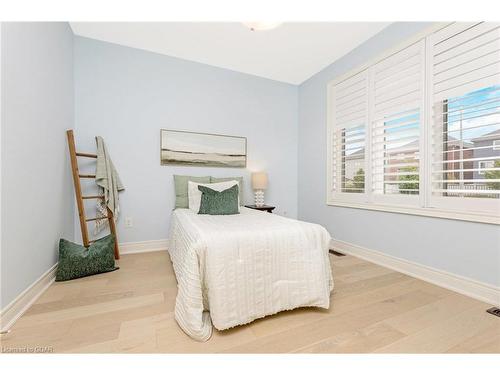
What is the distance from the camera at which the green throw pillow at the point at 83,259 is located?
6.45 ft

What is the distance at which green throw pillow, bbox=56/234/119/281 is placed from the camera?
197cm

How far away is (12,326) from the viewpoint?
1.31 m

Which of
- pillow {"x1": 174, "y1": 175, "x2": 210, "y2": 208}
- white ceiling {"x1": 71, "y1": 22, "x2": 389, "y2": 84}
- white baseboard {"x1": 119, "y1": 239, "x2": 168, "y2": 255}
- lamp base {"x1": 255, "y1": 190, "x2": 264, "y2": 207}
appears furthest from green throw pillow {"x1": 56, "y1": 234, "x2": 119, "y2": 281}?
white ceiling {"x1": 71, "y1": 22, "x2": 389, "y2": 84}

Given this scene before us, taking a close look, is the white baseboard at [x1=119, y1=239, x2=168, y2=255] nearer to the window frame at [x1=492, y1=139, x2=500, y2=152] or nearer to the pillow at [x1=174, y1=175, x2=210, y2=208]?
the pillow at [x1=174, y1=175, x2=210, y2=208]

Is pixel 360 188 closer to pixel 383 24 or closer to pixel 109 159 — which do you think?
pixel 383 24

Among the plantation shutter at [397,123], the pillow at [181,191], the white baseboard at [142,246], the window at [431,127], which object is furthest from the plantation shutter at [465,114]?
the white baseboard at [142,246]

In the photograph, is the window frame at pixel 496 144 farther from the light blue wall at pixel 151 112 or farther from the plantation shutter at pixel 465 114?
the light blue wall at pixel 151 112

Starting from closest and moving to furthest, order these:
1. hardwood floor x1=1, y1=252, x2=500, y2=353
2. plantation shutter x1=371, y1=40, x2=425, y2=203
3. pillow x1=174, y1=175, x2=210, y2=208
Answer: hardwood floor x1=1, y1=252, x2=500, y2=353
plantation shutter x1=371, y1=40, x2=425, y2=203
pillow x1=174, y1=175, x2=210, y2=208

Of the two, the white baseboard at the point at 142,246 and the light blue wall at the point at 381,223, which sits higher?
the light blue wall at the point at 381,223

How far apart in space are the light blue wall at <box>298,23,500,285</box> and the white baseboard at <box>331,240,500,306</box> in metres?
0.04

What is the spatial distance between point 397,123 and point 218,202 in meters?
2.03

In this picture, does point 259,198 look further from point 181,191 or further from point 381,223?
point 381,223

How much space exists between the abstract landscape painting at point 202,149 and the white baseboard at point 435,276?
1.95 m
